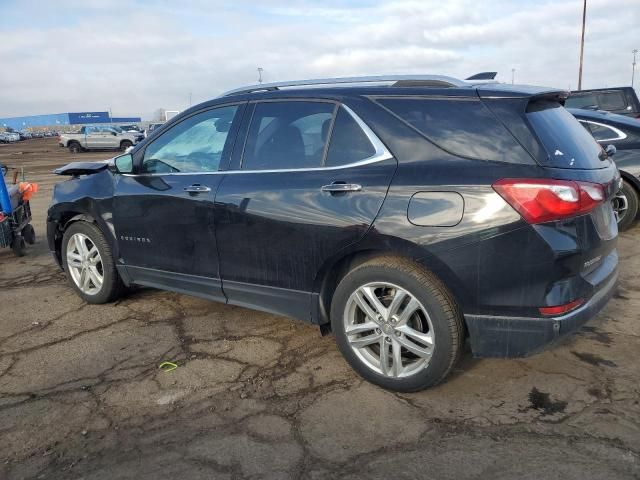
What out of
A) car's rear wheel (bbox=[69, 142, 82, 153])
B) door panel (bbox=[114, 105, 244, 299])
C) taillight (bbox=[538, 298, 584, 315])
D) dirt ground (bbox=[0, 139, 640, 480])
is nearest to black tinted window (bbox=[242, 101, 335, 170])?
door panel (bbox=[114, 105, 244, 299])

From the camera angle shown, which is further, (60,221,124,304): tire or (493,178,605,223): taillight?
(60,221,124,304): tire

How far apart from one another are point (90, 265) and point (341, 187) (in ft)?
9.17

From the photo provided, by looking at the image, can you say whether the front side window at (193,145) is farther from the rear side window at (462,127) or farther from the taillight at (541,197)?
the taillight at (541,197)

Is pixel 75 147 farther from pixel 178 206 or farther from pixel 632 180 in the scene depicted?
pixel 178 206

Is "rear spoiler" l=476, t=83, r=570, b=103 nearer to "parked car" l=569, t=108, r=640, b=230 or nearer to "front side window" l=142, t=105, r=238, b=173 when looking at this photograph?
"front side window" l=142, t=105, r=238, b=173

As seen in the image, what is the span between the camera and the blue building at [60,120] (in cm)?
9805

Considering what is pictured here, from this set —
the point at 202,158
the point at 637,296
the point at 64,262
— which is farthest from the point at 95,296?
the point at 637,296

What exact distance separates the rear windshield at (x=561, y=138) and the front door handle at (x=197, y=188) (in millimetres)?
2137

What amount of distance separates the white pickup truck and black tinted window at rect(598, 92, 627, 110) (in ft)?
94.9

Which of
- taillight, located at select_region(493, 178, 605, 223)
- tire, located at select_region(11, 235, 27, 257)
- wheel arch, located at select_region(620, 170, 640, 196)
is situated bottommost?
tire, located at select_region(11, 235, 27, 257)

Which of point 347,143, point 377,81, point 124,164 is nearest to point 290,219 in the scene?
point 347,143

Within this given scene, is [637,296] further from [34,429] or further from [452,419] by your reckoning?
[34,429]

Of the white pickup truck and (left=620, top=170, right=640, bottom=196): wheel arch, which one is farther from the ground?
the white pickup truck

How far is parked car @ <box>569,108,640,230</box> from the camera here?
271 inches
